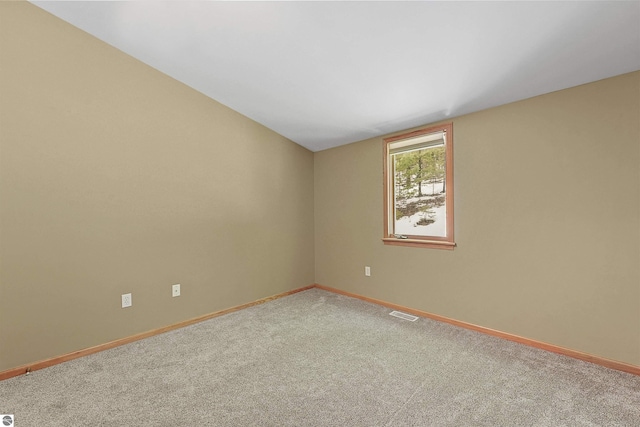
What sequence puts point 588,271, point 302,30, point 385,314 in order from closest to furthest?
point 302,30 → point 588,271 → point 385,314

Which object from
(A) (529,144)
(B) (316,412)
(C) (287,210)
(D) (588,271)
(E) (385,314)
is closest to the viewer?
(B) (316,412)

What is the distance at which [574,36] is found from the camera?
169cm

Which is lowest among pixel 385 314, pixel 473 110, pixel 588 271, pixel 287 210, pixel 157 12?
pixel 385 314

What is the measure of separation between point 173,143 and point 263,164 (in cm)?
109

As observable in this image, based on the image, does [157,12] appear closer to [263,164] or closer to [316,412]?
[263,164]

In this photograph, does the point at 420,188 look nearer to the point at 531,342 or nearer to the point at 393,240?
the point at 393,240

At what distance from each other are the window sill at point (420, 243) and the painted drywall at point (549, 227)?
0.06 m

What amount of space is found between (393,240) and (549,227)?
4.75 feet

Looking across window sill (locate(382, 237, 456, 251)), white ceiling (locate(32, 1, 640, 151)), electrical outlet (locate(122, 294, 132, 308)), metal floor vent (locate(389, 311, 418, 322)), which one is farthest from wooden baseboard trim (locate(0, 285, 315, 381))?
white ceiling (locate(32, 1, 640, 151))

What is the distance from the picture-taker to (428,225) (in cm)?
321

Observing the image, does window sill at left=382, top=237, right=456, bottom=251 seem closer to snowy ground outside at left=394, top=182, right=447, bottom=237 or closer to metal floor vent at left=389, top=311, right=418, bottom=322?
snowy ground outside at left=394, top=182, right=447, bottom=237

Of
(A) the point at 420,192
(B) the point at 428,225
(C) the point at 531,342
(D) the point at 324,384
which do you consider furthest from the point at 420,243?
(D) the point at 324,384

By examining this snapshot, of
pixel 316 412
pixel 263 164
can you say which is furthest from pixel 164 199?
pixel 316 412

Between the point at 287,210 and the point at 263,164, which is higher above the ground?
the point at 263,164
